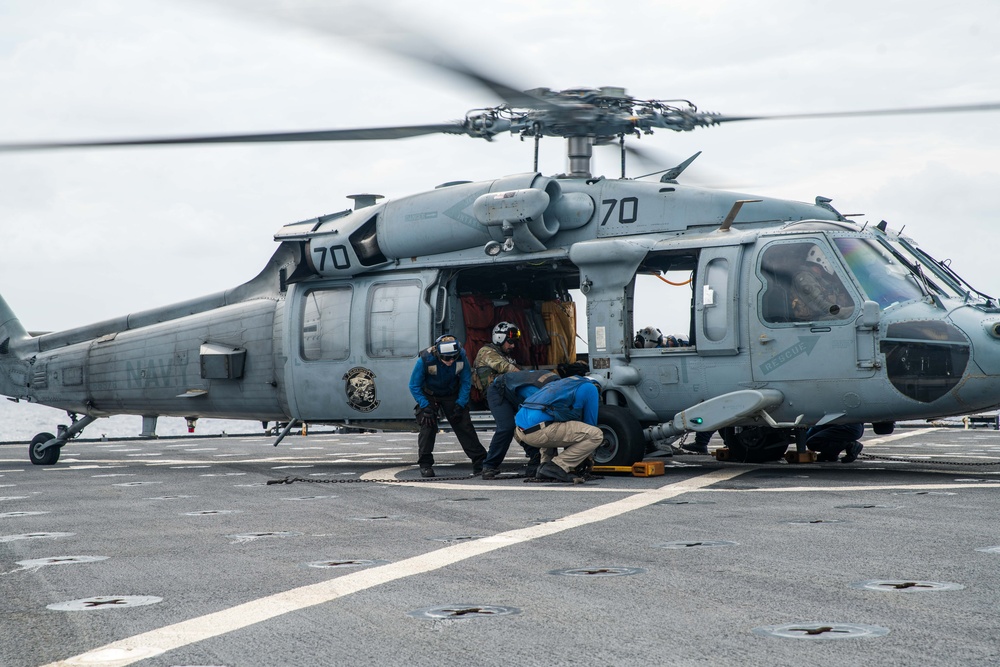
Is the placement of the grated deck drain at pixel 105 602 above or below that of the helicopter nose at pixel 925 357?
below

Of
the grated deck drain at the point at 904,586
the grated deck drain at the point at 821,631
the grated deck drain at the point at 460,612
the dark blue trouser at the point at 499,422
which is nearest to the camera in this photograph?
the grated deck drain at the point at 821,631

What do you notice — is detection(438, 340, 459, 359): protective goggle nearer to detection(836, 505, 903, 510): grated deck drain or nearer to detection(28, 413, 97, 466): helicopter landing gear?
detection(836, 505, 903, 510): grated deck drain

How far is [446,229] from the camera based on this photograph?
1398cm

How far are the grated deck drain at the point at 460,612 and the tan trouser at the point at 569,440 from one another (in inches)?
257

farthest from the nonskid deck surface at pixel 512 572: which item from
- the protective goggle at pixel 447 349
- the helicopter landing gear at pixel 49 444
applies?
the helicopter landing gear at pixel 49 444

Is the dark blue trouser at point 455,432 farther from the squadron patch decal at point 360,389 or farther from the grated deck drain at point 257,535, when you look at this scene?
the grated deck drain at point 257,535

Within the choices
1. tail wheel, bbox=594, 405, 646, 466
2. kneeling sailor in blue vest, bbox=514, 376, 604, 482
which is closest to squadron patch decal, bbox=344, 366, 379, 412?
kneeling sailor in blue vest, bbox=514, 376, 604, 482

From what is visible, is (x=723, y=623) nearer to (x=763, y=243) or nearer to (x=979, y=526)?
(x=979, y=526)

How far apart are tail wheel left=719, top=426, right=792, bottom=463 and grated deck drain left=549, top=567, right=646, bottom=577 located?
27.5 feet

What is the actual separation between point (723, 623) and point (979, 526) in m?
3.66

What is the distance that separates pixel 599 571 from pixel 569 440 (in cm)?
560

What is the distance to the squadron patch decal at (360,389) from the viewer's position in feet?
47.3

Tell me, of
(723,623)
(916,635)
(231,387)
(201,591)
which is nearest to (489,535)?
(201,591)

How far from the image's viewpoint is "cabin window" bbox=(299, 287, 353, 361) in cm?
1470
